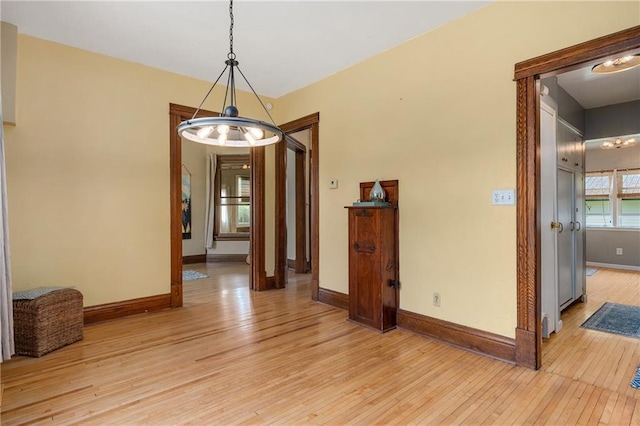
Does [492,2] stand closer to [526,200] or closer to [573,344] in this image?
[526,200]

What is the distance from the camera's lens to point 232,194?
7.51 meters

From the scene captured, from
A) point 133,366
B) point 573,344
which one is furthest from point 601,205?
point 133,366

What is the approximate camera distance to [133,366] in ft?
7.83

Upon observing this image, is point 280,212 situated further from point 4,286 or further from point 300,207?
point 4,286

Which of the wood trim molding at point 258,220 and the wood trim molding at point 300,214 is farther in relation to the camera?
the wood trim molding at point 300,214

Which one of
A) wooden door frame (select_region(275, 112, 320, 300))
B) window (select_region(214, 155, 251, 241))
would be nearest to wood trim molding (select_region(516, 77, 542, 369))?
wooden door frame (select_region(275, 112, 320, 300))

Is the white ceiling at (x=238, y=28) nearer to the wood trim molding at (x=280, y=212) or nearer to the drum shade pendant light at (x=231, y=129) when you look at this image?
the drum shade pendant light at (x=231, y=129)

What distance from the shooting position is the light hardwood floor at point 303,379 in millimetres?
1808

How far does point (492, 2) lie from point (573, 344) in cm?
291

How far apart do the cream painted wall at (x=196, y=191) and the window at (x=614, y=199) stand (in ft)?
28.0

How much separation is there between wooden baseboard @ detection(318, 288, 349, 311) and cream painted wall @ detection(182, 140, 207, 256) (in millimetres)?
4229

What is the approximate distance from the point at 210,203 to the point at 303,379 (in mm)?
5839

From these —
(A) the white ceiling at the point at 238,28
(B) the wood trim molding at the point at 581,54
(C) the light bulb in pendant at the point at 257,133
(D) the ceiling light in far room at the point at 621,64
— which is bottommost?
(C) the light bulb in pendant at the point at 257,133

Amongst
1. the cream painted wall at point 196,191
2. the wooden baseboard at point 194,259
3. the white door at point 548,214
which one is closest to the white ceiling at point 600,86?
the white door at point 548,214
